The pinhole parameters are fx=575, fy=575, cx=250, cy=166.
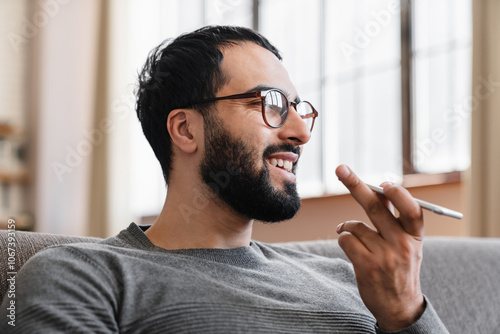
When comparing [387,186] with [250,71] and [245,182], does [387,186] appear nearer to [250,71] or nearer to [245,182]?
[245,182]

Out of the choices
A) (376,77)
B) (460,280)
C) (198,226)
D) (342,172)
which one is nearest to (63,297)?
(198,226)

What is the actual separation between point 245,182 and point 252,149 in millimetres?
72

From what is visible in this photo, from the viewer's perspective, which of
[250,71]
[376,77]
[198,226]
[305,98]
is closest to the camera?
[198,226]

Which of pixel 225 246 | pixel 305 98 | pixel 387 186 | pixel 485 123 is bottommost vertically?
pixel 225 246

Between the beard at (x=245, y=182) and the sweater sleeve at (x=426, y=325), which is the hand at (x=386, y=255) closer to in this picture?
the sweater sleeve at (x=426, y=325)

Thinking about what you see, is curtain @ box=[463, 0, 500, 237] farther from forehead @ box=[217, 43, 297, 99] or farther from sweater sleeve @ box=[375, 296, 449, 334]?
sweater sleeve @ box=[375, 296, 449, 334]

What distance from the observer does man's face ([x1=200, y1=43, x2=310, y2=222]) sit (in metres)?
1.20

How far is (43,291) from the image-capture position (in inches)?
33.7

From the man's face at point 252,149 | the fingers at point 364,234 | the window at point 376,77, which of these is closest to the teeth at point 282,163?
the man's face at point 252,149

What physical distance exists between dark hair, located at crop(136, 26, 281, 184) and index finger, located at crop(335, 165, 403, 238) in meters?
0.43

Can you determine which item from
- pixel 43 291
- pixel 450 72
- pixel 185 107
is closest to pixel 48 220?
pixel 450 72

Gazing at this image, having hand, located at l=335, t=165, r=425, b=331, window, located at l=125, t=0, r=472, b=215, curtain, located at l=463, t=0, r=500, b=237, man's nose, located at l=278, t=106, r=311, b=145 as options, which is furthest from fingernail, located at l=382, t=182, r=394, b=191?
window, located at l=125, t=0, r=472, b=215

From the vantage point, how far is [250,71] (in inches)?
51.4

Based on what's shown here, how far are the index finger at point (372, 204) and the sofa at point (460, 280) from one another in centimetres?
47
